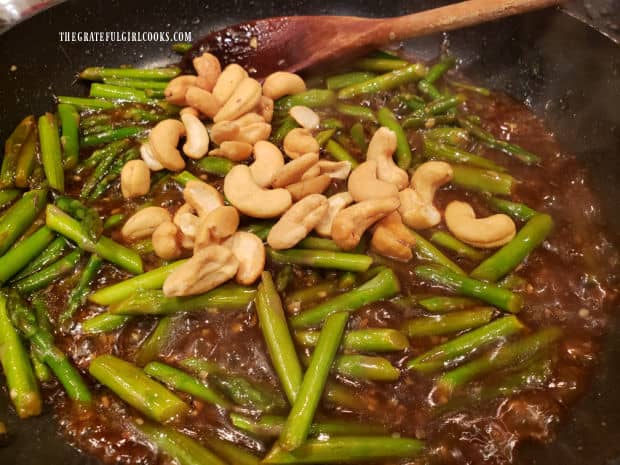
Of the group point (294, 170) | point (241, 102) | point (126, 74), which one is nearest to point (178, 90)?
point (241, 102)

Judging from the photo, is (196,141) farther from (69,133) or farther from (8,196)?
(8,196)

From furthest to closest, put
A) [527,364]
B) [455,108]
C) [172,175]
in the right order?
1. [455,108]
2. [172,175]
3. [527,364]

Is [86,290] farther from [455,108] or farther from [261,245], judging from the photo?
[455,108]

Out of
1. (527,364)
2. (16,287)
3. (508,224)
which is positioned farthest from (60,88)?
(527,364)

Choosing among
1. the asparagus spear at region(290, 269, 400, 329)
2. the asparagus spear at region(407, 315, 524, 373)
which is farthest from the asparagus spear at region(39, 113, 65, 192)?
the asparagus spear at region(407, 315, 524, 373)

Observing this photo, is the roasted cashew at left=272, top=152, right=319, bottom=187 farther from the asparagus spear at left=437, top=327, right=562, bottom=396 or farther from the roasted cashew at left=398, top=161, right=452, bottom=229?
the asparagus spear at left=437, top=327, right=562, bottom=396

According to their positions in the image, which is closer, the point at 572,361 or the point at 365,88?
the point at 572,361
